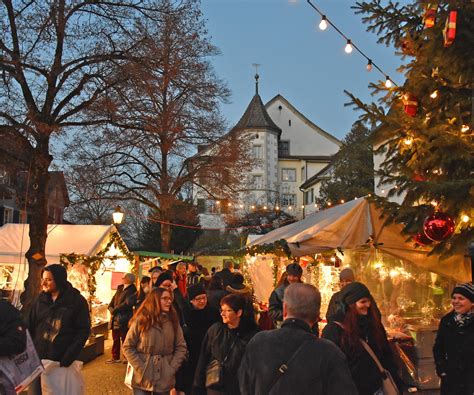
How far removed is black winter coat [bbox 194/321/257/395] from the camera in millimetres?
4885

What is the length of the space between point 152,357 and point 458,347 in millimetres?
3046

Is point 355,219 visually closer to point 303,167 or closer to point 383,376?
point 383,376

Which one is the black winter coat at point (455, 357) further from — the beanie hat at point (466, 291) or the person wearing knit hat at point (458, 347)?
the beanie hat at point (466, 291)

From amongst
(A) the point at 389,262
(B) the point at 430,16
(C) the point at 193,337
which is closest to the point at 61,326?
(C) the point at 193,337

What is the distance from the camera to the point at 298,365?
2803mm

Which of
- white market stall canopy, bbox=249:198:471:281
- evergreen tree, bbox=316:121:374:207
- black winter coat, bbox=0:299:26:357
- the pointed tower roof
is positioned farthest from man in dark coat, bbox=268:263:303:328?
the pointed tower roof

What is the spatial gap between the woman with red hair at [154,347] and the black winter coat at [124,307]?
5.48 meters

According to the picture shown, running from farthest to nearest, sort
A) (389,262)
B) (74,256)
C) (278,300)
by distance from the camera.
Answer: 1. (74,256)
2. (389,262)
3. (278,300)

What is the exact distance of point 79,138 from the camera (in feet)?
84.6

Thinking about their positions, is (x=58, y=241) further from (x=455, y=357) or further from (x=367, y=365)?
(x=367, y=365)

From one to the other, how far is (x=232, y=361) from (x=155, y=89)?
9554 millimetres

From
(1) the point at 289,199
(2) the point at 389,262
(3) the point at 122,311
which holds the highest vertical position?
(1) the point at 289,199

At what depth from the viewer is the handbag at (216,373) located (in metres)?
4.89

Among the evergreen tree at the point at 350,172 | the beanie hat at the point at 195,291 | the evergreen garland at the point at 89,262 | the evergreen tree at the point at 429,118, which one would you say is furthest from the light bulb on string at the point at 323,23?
the evergreen tree at the point at 350,172
